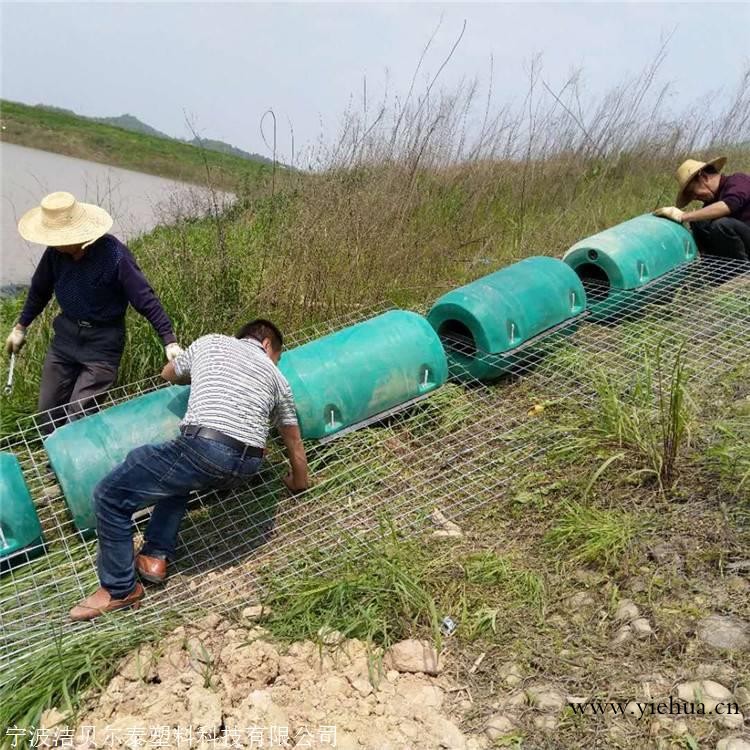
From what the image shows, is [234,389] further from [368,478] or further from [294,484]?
[368,478]

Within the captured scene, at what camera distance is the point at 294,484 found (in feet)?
10.6

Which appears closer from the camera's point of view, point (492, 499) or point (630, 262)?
point (492, 499)

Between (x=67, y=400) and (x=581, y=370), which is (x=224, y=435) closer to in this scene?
(x=67, y=400)

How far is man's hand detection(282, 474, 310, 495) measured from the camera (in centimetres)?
324

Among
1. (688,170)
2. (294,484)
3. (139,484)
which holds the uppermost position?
(688,170)

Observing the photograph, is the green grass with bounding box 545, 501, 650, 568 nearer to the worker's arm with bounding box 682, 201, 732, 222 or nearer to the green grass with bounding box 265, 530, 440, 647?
the green grass with bounding box 265, 530, 440, 647

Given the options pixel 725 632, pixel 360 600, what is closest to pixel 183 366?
pixel 360 600

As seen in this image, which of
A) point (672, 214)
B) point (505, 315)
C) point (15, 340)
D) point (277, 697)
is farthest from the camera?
point (672, 214)

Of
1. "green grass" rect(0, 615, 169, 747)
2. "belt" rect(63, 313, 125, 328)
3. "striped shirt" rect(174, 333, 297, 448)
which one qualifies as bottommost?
"green grass" rect(0, 615, 169, 747)

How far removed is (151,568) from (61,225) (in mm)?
1726

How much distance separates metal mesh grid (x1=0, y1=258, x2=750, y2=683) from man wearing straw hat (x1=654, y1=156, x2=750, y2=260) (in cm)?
57

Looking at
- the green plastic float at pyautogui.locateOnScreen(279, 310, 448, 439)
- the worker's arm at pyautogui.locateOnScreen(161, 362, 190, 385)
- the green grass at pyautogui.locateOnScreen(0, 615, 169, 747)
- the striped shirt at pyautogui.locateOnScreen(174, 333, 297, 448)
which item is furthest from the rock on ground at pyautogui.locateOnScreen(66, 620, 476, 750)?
the green plastic float at pyautogui.locateOnScreen(279, 310, 448, 439)

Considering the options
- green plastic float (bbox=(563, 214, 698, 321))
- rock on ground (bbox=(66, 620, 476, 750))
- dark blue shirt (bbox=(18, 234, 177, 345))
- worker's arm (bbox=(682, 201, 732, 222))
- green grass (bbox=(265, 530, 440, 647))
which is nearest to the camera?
rock on ground (bbox=(66, 620, 476, 750))

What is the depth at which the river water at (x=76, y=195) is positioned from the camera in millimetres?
4832
